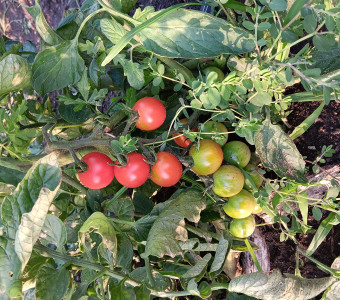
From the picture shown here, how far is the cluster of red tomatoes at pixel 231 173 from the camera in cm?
100

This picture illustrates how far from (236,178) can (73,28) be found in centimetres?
72

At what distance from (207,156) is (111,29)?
45cm

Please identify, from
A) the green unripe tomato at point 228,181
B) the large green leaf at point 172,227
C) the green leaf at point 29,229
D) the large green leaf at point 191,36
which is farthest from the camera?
the green unripe tomato at point 228,181

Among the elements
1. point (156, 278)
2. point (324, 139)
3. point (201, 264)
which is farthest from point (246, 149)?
point (156, 278)

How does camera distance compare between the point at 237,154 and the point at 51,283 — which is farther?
the point at 237,154

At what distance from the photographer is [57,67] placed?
934 mm

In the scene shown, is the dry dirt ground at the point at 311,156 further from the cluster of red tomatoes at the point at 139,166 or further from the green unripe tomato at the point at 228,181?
the cluster of red tomatoes at the point at 139,166

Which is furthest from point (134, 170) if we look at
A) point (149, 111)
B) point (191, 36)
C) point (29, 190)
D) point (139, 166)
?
point (191, 36)

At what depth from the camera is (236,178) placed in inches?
40.2

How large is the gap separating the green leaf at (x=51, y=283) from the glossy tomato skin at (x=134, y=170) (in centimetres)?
29

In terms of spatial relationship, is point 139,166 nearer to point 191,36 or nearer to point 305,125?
point 191,36

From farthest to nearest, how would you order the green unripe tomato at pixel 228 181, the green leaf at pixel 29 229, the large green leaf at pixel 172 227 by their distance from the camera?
the green unripe tomato at pixel 228 181 → the large green leaf at pixel 172 227 → the green leaf at pixel 29 229

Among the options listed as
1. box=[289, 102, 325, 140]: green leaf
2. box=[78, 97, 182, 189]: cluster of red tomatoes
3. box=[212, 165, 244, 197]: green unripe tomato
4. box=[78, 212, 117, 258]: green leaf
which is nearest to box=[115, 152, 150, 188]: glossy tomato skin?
box=[78, 97, 182, 189]: cluster of red tomatoes

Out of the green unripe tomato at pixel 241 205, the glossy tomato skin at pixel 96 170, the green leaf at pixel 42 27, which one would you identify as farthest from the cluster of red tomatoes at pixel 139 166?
the green leaf at pixel 42 27
